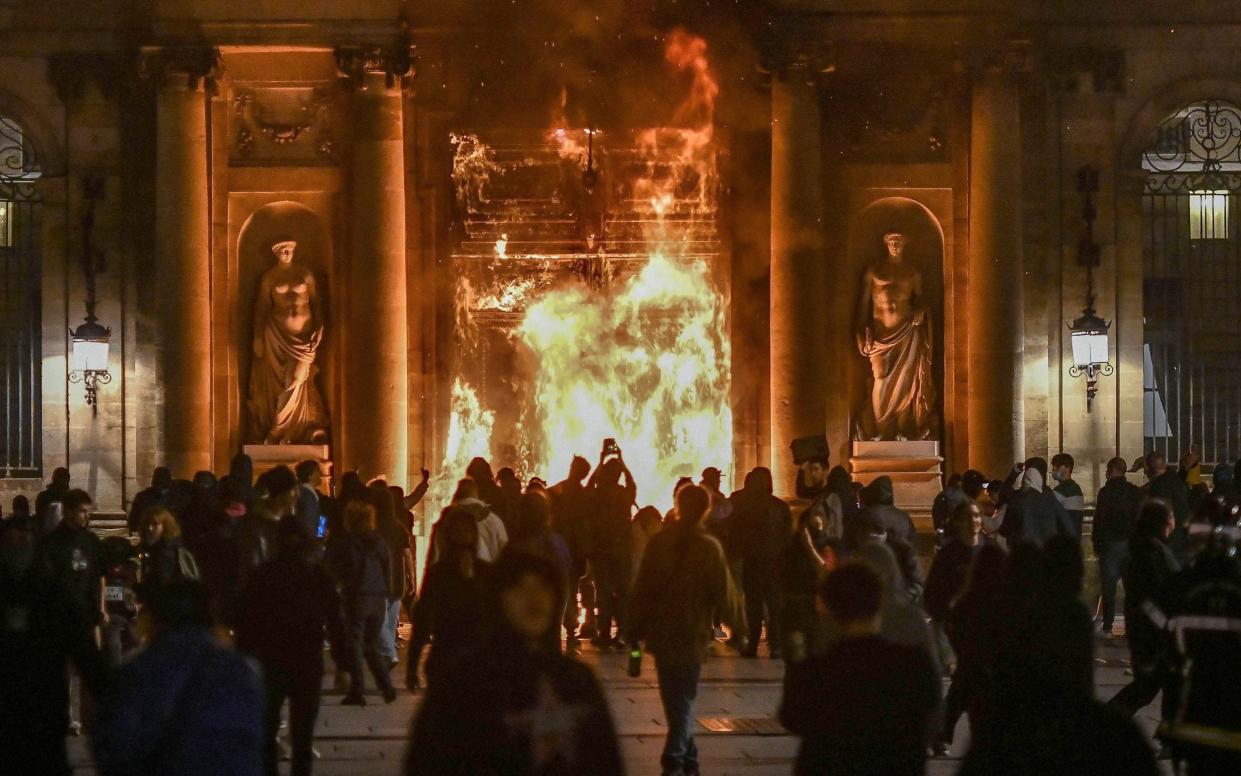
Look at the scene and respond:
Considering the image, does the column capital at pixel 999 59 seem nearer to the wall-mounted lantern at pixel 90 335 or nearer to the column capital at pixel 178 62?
the column capital at pixel 178 62

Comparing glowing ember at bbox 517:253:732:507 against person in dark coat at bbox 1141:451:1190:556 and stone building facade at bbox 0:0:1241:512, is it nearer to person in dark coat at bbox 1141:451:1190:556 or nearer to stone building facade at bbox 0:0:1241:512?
stone building facade at bbox 0:0:1241:512

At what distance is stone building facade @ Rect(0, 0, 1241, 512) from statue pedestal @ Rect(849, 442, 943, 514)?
211 mm

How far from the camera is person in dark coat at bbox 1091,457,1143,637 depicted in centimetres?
2008

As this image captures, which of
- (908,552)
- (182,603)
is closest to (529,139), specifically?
(908,552)

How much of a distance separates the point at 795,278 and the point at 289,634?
12.6 meters

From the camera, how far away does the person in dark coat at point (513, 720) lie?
613 centimetres

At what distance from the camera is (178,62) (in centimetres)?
2270

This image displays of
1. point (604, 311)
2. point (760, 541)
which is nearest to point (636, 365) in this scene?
point (604, 311)

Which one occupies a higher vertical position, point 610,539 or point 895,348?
point 895,348

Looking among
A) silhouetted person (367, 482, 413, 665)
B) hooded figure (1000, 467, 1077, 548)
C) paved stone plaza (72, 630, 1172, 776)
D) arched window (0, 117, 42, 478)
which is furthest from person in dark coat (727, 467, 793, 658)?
arched window (0, 117, 42, 478)

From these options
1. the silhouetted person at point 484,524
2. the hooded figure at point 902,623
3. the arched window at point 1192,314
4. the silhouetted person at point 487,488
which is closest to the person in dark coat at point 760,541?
the silhouetted person at point 487,488

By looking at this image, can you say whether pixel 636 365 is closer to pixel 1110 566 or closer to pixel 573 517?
pixel 573 517

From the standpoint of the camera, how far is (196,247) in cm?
2280

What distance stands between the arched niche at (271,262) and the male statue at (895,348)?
5947mm
